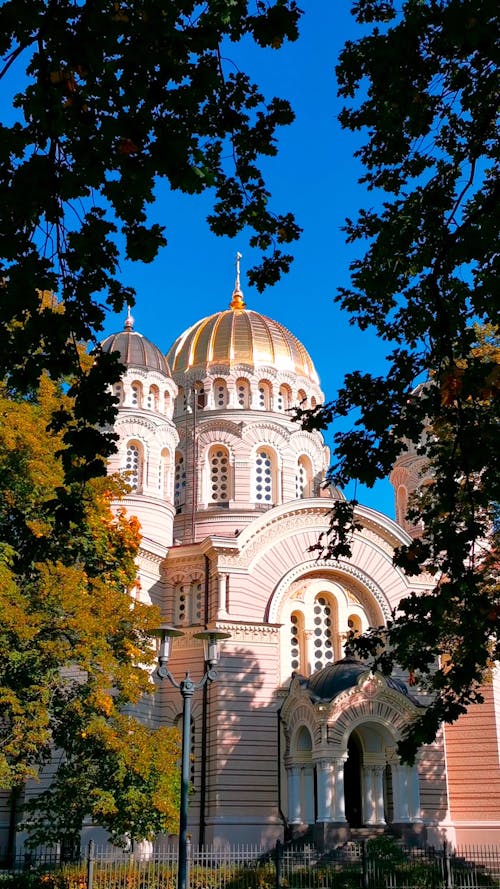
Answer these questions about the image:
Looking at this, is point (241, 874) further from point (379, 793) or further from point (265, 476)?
point (265, 476)

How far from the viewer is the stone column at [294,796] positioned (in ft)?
79.0

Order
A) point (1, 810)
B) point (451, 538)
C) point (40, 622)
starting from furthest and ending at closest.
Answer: point (1, 810)
point (40, 622)
point (451, 538)

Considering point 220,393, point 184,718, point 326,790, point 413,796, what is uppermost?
point 220,393

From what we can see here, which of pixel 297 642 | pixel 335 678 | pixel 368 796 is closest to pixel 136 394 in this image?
pixel 297 642

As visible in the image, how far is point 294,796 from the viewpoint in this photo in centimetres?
2433

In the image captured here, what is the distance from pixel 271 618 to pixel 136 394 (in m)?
9.47

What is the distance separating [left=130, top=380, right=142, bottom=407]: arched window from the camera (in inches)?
1232

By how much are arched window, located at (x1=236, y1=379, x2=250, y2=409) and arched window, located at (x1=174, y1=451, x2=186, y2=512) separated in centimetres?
293

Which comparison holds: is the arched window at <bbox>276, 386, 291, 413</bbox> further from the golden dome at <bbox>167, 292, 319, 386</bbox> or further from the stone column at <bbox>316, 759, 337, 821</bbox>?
the stone column at <bbox>316, 759, 337, 821</bbox>

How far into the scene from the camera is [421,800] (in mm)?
25734

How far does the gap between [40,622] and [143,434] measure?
50.7ft

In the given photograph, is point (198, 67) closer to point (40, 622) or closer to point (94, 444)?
point (94, 444)

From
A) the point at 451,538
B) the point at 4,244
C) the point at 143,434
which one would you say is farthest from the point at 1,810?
the point at 4,244

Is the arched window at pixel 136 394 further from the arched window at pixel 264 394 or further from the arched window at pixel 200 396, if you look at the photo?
the arched window at pixel 264 394
